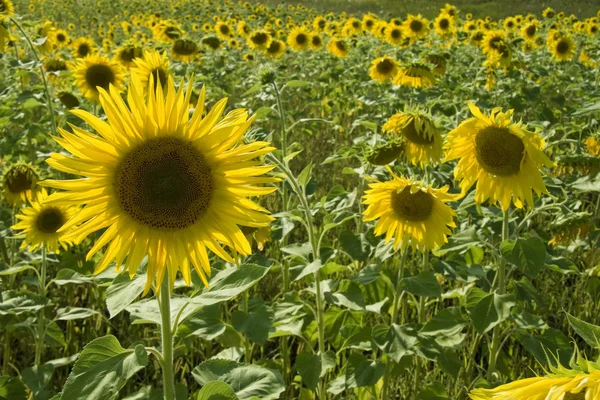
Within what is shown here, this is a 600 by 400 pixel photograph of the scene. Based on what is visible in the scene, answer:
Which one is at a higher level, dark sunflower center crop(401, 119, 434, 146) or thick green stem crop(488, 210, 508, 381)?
dark sunflower center crop(401, 119, 434, 146)

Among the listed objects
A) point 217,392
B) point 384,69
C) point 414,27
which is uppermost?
point 414,27

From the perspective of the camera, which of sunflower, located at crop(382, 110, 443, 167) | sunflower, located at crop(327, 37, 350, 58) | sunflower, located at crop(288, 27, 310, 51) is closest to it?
sunflower, located at crop(382, 110, 443, 167)

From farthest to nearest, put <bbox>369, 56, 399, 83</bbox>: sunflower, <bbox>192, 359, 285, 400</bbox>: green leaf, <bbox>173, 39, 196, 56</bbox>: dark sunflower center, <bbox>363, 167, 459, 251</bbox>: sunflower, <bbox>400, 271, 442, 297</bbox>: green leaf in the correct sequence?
<bbox>173, 39, 196, 56</bbox>: dark sunflower center, <bbox>369, 56, 399, 83</bbox>: sunflower, <bbox>363, 167, 459, 251</bbox>: sunflower, <bbox>400, 271, 442, 297</bbox>: green leaf, <bbox>192, 359, 285, 400</bbox>: green leaf

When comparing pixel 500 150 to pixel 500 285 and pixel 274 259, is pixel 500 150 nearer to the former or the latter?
pixel 500 285

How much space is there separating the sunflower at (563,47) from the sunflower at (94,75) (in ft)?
19.9

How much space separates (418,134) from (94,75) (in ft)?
8.83

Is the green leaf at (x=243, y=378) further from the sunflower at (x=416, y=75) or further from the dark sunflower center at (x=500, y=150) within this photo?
the sunflower at (x=416, y=75)

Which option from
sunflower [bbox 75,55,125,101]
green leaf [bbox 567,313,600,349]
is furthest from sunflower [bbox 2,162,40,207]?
green leaf [bbox 567,313,600,349]

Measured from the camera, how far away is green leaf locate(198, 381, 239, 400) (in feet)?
4.93

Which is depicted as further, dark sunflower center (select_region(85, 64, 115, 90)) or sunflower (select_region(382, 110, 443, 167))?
dark sunflower center (select_region(85, 64, 115, 90))

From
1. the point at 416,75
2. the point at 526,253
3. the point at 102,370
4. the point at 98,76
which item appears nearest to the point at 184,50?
the point at 98,76

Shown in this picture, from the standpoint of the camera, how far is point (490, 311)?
7.70 ft

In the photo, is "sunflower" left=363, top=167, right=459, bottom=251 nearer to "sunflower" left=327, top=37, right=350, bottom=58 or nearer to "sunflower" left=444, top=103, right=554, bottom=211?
"sunflower" left=444, top=103, right=554, bottom=211

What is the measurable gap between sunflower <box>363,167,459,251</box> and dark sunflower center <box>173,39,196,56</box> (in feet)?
13.7
